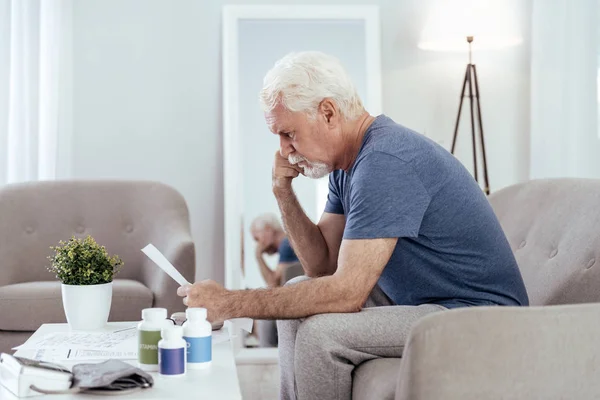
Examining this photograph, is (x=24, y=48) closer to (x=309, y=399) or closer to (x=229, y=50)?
(x=229, y=50)

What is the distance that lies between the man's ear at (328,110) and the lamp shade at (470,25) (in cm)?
198

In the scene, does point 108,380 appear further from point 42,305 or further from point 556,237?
point 42,305

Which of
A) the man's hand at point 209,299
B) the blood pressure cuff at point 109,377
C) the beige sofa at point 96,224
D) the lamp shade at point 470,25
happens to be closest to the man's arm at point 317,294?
the man's hand at point 209,299

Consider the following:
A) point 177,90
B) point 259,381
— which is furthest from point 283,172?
point 177,90

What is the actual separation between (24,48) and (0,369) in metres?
2.62

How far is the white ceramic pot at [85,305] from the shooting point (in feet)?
7.05

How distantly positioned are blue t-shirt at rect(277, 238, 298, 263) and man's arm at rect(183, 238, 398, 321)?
2.11 m

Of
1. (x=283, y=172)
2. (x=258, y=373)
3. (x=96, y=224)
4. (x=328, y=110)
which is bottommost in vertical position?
(x=258, y=373)

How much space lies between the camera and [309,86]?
2.07 metres

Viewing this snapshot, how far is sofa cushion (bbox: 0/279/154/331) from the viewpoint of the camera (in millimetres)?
2967

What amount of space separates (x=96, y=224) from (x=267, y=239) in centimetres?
87

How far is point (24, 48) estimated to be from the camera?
3939mm

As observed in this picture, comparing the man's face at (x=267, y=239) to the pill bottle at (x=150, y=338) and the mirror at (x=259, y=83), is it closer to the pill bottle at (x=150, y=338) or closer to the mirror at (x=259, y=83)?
the mirror at (x=259, y=83)

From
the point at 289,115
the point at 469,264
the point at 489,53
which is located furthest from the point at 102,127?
the point at 469,264
